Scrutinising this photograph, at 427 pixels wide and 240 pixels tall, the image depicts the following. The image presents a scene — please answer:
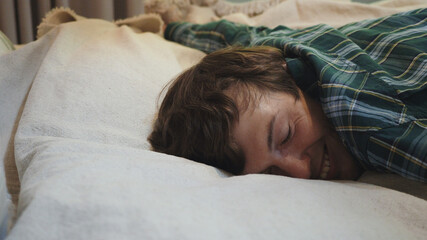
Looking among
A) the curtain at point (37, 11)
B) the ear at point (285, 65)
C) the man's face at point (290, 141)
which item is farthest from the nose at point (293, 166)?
the curtain at point (37, 11)

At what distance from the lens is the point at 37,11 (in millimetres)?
1600

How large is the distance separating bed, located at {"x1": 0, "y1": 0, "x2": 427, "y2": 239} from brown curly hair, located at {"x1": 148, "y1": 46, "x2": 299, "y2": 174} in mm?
43

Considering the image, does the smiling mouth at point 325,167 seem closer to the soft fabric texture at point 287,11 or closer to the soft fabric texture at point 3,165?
the soft fabric texture at point 3,165

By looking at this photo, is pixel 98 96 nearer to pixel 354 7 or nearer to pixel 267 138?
pixel 267 138

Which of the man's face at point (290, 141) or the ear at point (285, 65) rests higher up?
the ear at point (285, 65)

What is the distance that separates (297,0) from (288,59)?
735 millimetres

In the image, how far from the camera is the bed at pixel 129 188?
37 centimetres

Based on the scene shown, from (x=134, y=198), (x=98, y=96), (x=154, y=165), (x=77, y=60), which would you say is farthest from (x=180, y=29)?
(x=134, y=198)

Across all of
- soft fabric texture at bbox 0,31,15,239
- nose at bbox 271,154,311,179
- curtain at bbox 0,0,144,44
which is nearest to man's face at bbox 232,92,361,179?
nose at bbox 271,154,311,179

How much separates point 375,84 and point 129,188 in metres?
0.47

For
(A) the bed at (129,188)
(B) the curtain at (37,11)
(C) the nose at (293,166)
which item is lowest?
(B) the curtain at (37,11)

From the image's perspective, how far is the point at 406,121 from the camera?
2.10 feet

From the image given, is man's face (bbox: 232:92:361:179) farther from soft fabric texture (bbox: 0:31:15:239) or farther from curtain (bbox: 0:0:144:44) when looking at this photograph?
curtain (bbox: 0:0:144:44)

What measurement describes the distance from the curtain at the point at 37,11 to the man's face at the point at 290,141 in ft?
3.55
